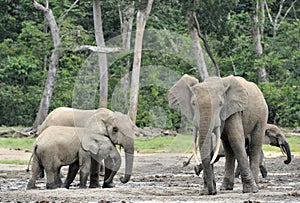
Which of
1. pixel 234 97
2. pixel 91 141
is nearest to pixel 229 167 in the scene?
pixel 234 97

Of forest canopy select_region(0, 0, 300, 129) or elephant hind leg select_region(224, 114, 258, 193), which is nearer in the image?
elephant hind leg select_region(224, 114, 258, 193)

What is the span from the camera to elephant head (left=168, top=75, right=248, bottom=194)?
1131cm

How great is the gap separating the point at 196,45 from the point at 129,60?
22.0ft

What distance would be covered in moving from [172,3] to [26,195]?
19389 mm

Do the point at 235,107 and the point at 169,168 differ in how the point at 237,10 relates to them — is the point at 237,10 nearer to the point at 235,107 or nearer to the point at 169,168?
the point at 169,168

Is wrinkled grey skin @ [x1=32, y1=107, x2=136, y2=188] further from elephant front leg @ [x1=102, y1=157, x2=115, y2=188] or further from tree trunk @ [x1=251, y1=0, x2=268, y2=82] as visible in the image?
tree trunk @ [x1=251, y1=0, x2=268, y2=82]

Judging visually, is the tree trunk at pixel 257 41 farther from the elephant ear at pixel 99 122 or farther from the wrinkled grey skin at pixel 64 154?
the wrinkled grey skin at pixel 64 154

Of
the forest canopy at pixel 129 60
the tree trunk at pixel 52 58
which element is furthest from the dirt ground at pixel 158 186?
the forest canopy at pixel 129 60

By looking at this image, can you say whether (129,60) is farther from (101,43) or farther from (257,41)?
(257,41)

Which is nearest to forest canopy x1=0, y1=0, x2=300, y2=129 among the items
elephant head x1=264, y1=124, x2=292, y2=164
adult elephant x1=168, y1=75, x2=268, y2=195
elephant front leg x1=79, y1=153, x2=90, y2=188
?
elephant head x1=264, y1=124, x2=292, y2=164

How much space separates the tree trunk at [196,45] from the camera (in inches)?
1186

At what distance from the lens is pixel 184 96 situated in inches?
473

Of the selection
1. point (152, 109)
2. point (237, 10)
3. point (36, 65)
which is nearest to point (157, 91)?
point (152, 109)

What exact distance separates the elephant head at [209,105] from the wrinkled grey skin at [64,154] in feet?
7.62
